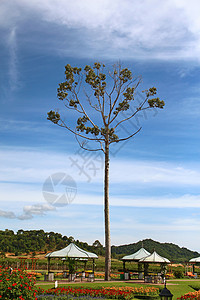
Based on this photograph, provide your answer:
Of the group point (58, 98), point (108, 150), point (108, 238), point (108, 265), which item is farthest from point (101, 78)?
point (108, 265)

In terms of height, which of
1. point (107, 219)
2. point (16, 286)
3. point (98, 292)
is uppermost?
point (107, 219)

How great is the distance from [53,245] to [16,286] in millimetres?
55676

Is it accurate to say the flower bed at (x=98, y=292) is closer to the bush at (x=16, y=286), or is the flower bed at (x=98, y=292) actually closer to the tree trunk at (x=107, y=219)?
the tree trunk at (x=107, y=219)

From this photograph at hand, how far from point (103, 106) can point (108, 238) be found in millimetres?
10092

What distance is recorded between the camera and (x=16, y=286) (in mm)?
9805

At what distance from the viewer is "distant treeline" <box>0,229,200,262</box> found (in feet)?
198

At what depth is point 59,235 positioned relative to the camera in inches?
2781

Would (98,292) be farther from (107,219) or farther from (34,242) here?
(34,242)

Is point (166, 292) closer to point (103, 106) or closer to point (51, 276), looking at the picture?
point (51, 276)

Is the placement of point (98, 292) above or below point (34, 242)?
below

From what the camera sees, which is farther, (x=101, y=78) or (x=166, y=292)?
(x=101, y=78)

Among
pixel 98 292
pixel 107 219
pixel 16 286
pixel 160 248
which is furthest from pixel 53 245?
pixel 16 286

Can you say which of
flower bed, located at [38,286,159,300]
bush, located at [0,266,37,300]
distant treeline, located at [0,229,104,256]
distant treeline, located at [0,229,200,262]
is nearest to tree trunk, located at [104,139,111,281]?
flower bed, located at [38,286,159,300]

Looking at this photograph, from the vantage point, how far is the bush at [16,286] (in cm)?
968
